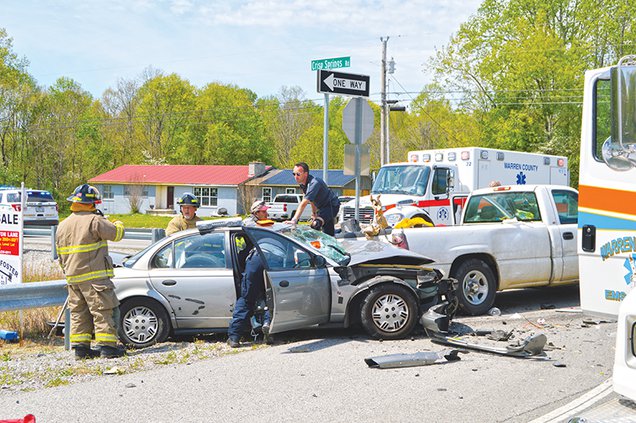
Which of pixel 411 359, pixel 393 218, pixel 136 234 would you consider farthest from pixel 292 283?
pixel 136 234

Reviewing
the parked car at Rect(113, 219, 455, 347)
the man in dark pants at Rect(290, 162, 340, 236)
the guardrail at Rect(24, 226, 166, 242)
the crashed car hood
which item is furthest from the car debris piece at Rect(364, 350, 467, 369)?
the guardrail at Rect(24, 226, 166, 242)

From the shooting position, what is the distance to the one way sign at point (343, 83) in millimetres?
11594

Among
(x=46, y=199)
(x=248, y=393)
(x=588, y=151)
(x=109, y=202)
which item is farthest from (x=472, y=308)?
(x=109, y=202)

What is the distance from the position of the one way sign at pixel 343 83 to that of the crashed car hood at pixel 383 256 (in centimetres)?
366

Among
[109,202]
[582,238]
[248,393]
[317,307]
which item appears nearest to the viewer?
[248,393]

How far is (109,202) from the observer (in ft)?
209

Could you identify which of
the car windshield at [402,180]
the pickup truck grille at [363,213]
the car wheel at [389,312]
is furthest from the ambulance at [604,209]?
the car windshield at [402,180]

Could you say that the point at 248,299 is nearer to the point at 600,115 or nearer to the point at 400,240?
the point at 400,240

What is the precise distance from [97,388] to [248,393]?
147 centimetres

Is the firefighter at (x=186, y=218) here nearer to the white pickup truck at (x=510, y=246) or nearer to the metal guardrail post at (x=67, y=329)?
the metal guardrail post at (x=67, y=329)

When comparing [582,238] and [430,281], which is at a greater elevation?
[582,238]

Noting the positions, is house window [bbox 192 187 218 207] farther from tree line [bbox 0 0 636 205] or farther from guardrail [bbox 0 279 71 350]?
guardrail [bbox 0 279 71 350]

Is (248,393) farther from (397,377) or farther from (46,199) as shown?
(46,199)

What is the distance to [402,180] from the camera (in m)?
17.9
